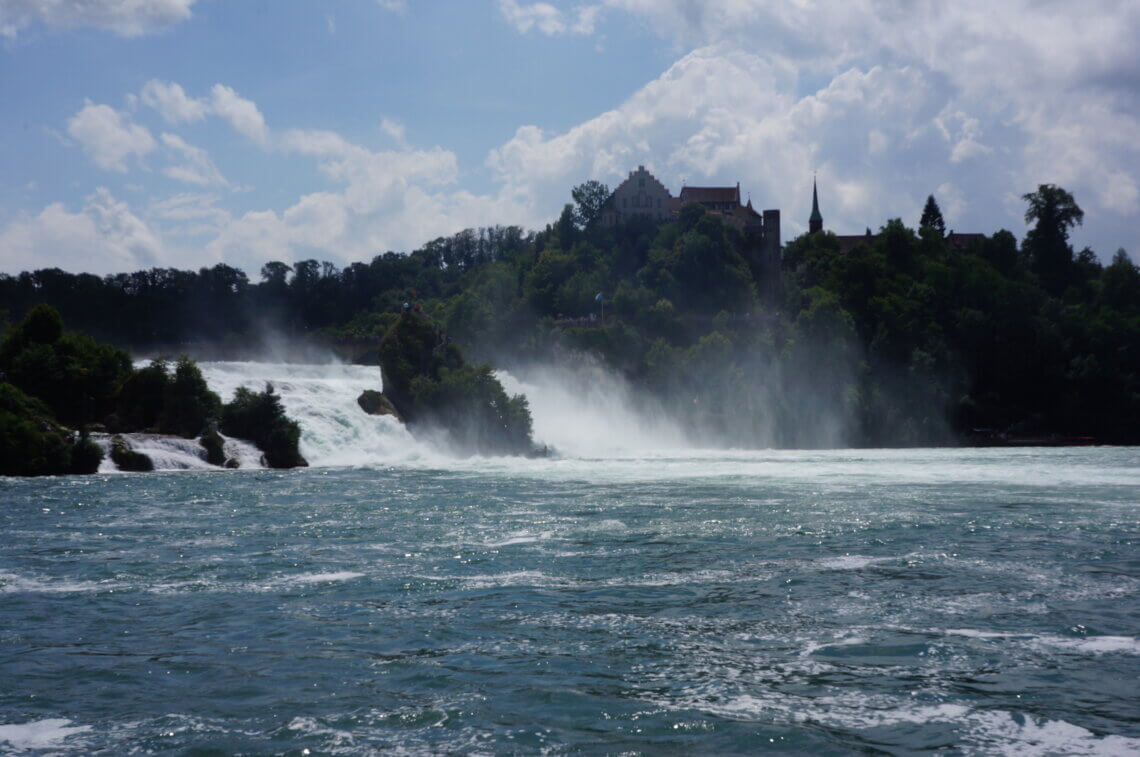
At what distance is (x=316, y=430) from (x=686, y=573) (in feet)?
92.6

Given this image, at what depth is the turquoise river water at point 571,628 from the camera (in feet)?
26.7

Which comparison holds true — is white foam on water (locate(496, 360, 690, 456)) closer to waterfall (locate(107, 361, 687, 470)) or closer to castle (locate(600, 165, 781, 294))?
waterfall (locate(107, 361, 687, 470))

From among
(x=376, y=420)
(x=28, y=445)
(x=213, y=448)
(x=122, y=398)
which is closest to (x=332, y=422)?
(x=376, y=420)

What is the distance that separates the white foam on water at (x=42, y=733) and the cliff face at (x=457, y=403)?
123 ft

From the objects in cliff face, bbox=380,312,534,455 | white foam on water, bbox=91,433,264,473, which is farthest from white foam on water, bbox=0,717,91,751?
cliff face, bbox=380,312,534,455

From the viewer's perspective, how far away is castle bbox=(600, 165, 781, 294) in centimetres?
9700

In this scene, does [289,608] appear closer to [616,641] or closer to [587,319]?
[616,641]

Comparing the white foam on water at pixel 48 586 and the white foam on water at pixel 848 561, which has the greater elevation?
the white foam on water at pixel 848 561

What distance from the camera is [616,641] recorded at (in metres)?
10.9

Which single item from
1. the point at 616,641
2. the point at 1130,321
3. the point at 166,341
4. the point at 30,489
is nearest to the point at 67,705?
the point at 616,641

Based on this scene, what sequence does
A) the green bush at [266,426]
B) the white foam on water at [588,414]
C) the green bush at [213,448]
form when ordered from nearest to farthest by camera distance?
1. the green bush at [213,448]
2. the green bush at [266,426]
3. the white foam on water at [588,414]

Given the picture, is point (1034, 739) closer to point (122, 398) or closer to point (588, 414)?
point (122, 398)

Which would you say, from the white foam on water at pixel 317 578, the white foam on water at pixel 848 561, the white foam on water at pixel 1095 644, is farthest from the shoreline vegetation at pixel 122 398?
the white foam on water at pixel 1095 644

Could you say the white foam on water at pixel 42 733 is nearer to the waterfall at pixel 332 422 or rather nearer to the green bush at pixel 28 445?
the green bush at pixel 28 445
